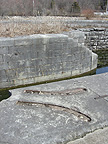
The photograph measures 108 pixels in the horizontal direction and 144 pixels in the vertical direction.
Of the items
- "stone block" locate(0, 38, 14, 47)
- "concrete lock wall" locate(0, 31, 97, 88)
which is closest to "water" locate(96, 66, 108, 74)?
"concrete lock wall" locate(0, 31, 97, 88)

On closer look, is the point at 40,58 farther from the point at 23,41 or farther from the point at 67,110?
the point at 67,110

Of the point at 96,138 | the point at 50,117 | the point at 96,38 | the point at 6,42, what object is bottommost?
the point at 96,138

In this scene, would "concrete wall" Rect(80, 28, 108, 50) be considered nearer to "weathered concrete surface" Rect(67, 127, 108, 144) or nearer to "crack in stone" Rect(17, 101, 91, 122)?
"crack in stone" Rect(17, 101, 91, 122)

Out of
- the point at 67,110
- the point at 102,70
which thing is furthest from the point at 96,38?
the point at 67,110

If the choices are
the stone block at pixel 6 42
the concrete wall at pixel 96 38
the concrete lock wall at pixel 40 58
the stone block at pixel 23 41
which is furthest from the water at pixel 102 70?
the stone block at pixel 6 42

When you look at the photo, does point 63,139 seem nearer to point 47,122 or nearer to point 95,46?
point 47,122

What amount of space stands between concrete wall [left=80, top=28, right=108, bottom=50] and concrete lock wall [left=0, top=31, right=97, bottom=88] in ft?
13.4

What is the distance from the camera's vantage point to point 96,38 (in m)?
11.0

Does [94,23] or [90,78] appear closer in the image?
[90,78]

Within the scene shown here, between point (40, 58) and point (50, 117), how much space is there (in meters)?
4.03

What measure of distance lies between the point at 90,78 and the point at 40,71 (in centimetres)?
318

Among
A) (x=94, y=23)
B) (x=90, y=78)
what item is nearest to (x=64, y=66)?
(x=90, y=78)

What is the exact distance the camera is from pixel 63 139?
1667 mm

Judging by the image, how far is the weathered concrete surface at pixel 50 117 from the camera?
1682mm
